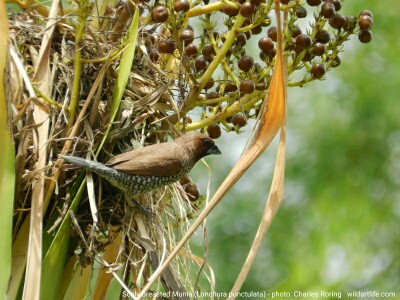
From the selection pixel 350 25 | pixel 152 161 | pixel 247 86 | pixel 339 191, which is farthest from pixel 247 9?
pixel 339 191

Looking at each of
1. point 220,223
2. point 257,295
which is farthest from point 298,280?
point 220,223

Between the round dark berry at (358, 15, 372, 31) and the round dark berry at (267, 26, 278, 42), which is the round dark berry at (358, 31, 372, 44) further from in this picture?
the round dark berry at (267, 26, 278, 42)

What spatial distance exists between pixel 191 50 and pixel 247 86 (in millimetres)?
202

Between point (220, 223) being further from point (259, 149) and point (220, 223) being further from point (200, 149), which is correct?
point (259, 149)

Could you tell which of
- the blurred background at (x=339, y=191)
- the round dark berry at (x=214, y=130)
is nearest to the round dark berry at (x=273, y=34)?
the round dark berry at (x=214, y=130)

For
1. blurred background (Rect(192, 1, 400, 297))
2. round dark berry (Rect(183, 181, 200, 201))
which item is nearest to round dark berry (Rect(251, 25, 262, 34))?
round dark berry (Rect(183, 181, 200, 201))

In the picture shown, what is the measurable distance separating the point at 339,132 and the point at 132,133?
3.22m

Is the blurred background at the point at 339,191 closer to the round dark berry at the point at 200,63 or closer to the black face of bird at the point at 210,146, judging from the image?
the black face of bird at the point at 210,146

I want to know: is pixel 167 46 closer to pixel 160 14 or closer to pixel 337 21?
pixel 160 14

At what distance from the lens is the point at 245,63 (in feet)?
7.73

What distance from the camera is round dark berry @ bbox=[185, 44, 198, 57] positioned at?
2410 mm

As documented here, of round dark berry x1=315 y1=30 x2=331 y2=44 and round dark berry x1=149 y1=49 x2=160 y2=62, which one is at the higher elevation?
round dark berry x1=315 y1=30 x2=331 y2=44

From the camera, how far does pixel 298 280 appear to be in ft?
16.1

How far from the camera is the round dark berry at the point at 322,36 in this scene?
2332mm
